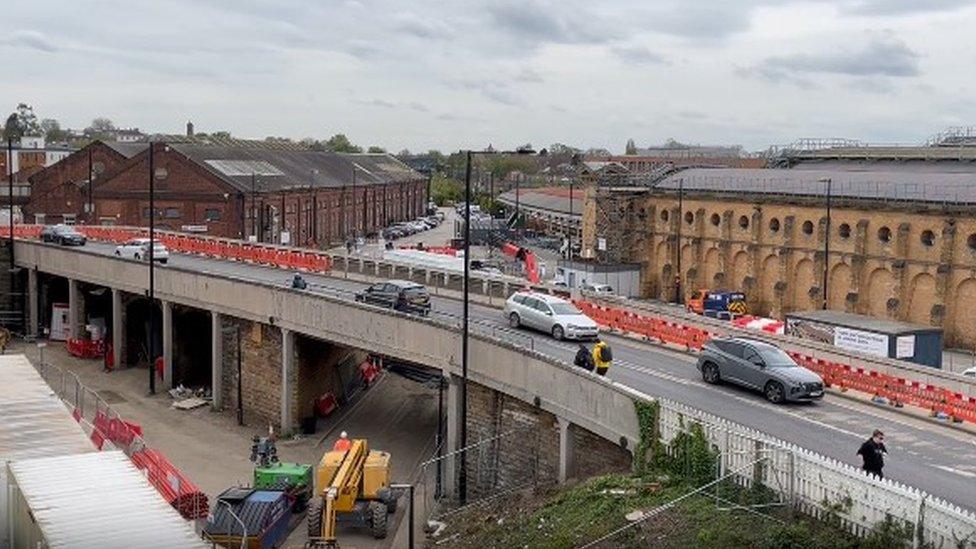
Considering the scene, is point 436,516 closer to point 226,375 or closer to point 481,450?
point 481,450

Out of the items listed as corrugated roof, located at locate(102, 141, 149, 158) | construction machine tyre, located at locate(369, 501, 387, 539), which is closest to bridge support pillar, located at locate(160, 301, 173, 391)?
construction machine tyre, located at locate(369, 501, 387, 539)

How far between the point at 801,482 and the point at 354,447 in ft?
47.4

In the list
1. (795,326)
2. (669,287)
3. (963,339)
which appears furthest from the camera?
(669,287)

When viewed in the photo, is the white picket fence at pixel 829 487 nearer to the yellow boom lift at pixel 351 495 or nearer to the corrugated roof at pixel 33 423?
the yellow boom lift at pixel 351 495

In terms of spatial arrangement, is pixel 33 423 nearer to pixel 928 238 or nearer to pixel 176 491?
pixel 176 491

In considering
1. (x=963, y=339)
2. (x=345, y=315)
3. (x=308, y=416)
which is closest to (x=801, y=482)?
(x=345, y=315)

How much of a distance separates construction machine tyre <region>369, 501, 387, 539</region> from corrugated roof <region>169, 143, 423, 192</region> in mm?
55776

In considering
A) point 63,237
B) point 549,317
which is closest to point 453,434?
point 549,317

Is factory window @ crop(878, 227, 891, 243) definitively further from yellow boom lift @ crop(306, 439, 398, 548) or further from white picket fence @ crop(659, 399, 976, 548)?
white picket fence @ crop(659, 399, 976, 548)

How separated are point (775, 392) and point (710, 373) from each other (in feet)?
8.40

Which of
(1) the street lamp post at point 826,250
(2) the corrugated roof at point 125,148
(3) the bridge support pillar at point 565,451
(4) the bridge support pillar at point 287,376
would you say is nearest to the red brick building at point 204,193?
(2) the corrugated roof at point 125,148

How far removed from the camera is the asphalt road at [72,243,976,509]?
840 inches

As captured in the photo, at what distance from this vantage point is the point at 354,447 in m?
29.8

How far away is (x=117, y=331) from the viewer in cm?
5266
